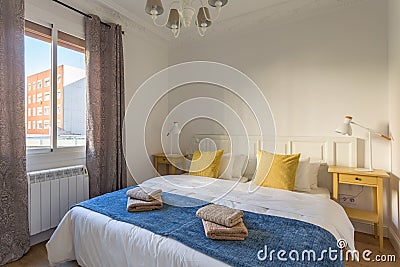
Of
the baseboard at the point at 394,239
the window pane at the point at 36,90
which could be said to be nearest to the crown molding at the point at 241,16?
the window pane at the point at 36,90

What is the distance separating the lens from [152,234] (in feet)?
4.66

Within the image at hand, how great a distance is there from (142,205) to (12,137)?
1355mm

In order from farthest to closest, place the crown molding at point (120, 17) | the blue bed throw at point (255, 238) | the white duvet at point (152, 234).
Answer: the crown molding at point (120, 17) → the white duvet at point (152, 234) → the blue bed throw at point (255, 238)

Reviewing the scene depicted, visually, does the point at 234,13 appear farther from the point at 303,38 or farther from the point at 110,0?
the point at 110,0

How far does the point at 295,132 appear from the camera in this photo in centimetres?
299

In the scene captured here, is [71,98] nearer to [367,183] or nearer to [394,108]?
[367,183]

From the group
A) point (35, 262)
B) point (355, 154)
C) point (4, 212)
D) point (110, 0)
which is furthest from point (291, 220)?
point (110, 0)

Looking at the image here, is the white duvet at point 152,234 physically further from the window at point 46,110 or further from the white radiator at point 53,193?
the window at point 46,110

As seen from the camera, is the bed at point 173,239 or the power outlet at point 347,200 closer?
the bed at point 173,239

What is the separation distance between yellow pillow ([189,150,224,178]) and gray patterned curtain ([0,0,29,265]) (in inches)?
69.9

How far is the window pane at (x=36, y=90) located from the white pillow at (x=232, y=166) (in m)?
2.04

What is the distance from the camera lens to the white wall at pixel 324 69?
2.55 meters

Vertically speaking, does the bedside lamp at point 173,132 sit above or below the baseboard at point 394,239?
above

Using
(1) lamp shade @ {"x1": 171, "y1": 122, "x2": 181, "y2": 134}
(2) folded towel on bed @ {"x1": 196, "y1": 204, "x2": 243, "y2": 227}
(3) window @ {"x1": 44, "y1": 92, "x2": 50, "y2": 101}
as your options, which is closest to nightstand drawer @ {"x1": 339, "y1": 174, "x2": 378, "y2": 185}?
(2) folded towel on bed @ {"x1": 196, "y1": 204, "x2": 243, "y2": 227}
